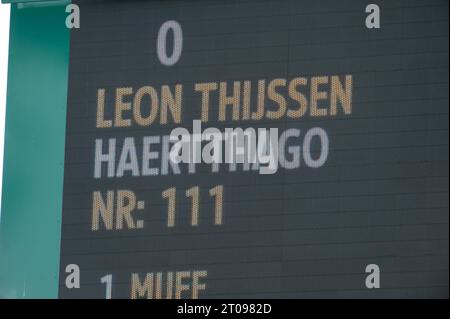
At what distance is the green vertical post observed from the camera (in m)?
21.0

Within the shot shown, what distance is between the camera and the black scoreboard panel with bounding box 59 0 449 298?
65.3 ft

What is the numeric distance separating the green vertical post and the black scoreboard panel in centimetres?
50

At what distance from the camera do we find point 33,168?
69.6 ft

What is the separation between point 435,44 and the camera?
20.2 meters

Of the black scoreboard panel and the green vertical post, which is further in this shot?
the green vertical post

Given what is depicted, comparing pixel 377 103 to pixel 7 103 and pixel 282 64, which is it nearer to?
pixel 282 64

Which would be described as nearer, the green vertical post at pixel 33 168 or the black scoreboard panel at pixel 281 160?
the black scoreboard panel at pixel 281 160

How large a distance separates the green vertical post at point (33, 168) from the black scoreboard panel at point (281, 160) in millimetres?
496

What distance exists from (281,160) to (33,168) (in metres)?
2.33

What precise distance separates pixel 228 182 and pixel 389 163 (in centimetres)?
132

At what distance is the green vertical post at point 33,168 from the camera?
21000mm
